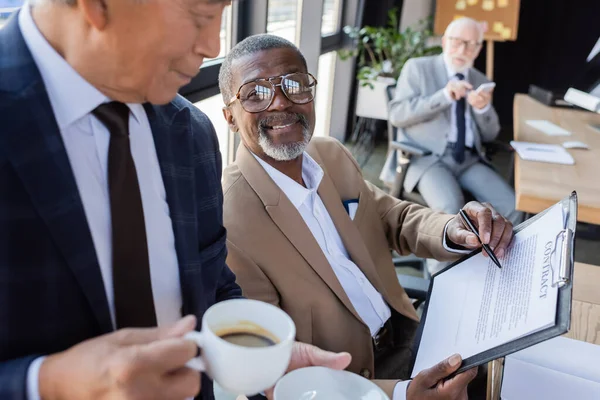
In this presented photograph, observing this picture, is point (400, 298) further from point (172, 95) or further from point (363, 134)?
point (363, 134)

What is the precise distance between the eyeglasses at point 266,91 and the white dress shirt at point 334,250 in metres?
0.16

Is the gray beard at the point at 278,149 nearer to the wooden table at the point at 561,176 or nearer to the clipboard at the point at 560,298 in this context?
the clipboard at the point at 560,298

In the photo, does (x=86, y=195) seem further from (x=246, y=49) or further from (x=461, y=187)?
(x=461, y=187)

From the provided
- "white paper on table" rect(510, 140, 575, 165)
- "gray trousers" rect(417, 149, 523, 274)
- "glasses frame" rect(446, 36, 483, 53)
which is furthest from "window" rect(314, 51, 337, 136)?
"white paper on table" rect(510, 140, 575, 165)

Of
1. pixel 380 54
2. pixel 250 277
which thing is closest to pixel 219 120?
pixel 250 277

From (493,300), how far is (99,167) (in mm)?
771

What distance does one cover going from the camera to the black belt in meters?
1.45

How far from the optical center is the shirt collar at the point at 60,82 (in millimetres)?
593

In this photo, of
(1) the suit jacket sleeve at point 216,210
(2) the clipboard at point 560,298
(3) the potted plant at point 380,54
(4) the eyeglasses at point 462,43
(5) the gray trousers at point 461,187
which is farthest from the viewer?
(3) the potted plant at point 380,54

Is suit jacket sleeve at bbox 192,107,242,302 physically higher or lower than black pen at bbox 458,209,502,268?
higher

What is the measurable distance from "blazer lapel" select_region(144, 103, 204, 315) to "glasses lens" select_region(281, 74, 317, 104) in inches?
23.7

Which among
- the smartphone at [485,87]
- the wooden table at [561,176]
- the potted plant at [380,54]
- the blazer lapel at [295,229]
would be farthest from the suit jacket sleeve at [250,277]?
the potted plant at [380,54]

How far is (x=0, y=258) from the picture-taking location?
0.59m

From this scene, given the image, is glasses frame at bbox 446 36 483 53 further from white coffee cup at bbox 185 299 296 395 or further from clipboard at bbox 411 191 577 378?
white coffee cup at bbox 185 299 296 395
